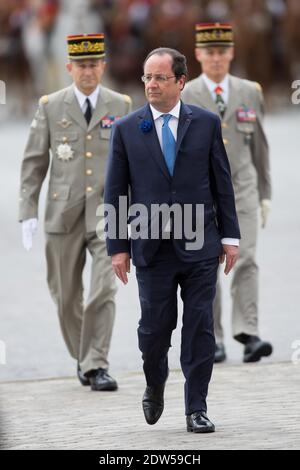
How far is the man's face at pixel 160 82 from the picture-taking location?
704 centimetres

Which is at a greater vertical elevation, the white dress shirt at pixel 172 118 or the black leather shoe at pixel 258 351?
the white dress shirt at pixel 172 118

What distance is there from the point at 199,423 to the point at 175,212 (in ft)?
2.78

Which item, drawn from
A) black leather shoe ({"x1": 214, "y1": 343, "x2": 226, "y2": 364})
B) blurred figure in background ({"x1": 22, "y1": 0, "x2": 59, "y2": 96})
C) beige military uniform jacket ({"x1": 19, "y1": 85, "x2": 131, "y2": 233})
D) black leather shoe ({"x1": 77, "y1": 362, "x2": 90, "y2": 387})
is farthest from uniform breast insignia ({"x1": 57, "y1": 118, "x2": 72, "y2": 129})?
blurred figure in background ({"x1": 22, "y1": 0, "x2": 59, "y2": 96})

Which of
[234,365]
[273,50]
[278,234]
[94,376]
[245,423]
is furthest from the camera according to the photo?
[273,50]

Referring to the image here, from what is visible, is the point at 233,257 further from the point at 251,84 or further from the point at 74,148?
the point at 251,84

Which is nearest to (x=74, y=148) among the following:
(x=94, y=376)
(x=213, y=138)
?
(x=94, y=376)

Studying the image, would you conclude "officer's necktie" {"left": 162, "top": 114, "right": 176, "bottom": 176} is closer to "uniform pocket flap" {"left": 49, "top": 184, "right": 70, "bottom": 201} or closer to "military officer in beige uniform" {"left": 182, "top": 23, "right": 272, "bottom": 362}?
"uniform pocket flap" {"left": 49, "top": 184, "right": 70, "bottom": 201}

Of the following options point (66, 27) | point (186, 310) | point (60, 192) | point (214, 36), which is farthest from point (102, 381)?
point (66, 27)

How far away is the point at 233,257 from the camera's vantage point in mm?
7156

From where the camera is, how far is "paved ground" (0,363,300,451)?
273 inches

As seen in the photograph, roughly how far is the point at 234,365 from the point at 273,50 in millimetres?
18015

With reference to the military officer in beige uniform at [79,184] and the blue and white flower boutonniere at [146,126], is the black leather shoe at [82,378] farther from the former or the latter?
the blue and white flower boutonniere at [146,126]

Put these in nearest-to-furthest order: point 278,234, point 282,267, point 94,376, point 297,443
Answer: point 297,443 → point 94,376 → point 282,267 → point 278,234

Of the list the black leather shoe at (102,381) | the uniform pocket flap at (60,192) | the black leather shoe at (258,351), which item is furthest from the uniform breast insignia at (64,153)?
the black leather shoe at (258,351)
